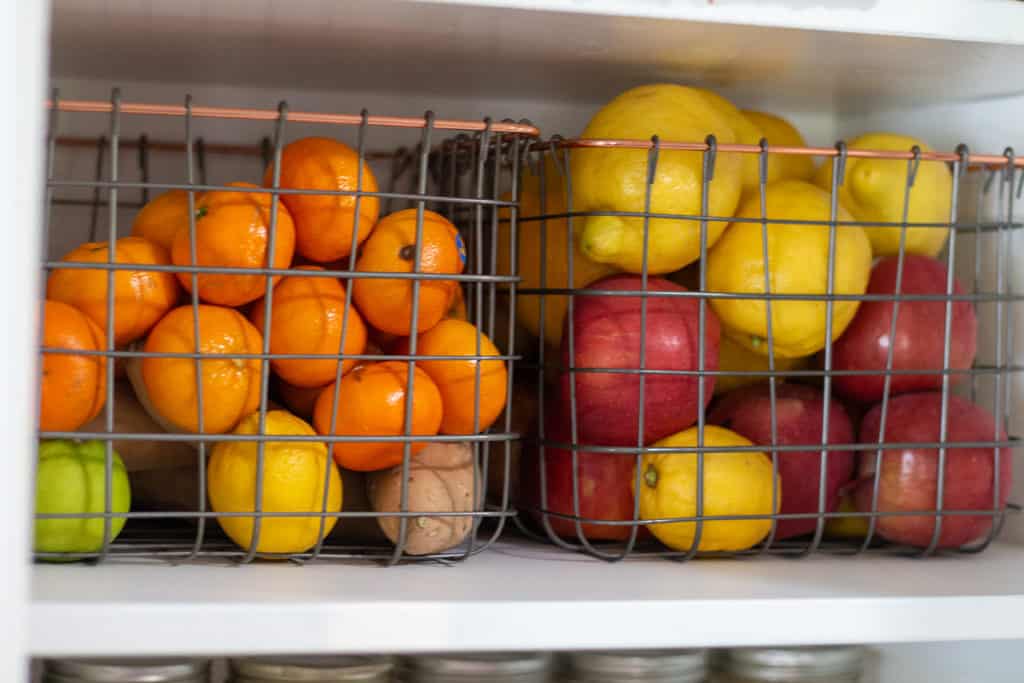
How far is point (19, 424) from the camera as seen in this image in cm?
44

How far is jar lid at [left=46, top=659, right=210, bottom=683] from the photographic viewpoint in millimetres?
538

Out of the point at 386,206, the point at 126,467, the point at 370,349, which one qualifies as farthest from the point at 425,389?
the point at 386,206

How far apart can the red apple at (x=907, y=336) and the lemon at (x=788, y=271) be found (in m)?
0.02

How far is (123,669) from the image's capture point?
541 millimetres

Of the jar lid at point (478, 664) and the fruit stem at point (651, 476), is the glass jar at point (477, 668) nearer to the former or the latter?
the jar lid at point (478, 664)

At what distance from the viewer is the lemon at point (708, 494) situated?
64cm

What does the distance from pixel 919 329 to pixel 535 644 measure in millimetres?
337

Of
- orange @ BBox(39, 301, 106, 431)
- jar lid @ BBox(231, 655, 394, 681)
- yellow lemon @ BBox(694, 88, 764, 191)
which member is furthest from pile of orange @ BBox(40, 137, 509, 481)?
yellow lemon @ BBox(694, 88, 764, 191)

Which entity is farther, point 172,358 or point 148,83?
point 148,83

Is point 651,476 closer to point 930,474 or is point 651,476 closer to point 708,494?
point 708,494

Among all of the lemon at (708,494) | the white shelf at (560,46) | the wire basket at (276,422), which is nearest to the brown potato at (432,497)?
the wire basket at (276,422)

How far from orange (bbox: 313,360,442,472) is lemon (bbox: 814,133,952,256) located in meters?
0.32

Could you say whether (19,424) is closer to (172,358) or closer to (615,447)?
(172,358)

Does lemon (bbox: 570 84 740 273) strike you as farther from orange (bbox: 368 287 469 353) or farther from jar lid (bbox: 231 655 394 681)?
jar lid (bbox: 231 655 394 681)
